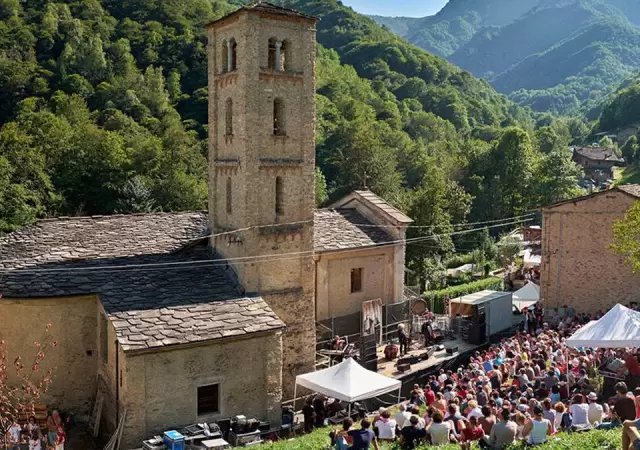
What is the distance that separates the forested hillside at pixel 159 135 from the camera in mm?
52875

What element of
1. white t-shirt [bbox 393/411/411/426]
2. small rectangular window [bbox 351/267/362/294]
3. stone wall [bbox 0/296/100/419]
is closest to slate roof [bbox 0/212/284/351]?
stone wall [bbox 0/296/100/419]

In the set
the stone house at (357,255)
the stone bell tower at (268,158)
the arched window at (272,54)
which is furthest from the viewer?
the stone house at (357,255)

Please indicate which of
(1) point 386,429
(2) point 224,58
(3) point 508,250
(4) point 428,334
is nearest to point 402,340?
(4) point 428,334

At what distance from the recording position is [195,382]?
19172 millimetres

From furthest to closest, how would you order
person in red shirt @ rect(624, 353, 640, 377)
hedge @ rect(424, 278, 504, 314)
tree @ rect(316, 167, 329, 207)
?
tree @ rect(316, 167, 329, 207) < hedge @ rect(424, 278, 504, 314) < person in red shirt @ rect(624, 353, 640, 377)

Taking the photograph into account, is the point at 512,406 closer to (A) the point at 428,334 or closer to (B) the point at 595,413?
(B) the point at 595,413

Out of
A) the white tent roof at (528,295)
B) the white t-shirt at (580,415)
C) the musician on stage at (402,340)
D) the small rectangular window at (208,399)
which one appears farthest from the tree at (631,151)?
the small rectangular window at (208,399)

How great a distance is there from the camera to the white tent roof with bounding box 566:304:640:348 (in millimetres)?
18562

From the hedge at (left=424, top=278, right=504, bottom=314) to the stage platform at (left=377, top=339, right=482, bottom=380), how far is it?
293 inches

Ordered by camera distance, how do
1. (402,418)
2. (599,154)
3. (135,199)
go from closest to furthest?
(402,418)
(135,199)
(599,154)

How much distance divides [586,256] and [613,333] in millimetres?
16193

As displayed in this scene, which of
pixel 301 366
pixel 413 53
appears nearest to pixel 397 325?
pixel 301 366

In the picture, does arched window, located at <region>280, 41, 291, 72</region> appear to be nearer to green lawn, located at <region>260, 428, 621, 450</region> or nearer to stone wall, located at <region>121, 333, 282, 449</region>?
stone wall, located at <region>121, 333, 282, 449</region>

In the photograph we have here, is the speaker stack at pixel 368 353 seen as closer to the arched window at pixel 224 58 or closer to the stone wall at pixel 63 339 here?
the stone wall at pixel 63 339
